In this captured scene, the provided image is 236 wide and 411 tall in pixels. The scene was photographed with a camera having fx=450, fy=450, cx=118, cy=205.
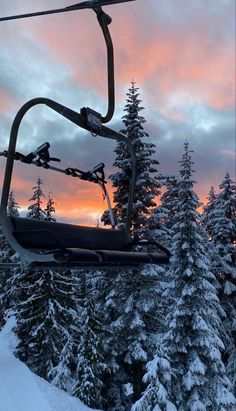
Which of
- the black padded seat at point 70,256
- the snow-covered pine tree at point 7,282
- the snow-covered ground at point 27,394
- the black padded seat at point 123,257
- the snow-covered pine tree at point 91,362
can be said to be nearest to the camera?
the black padded seat at point 70,256

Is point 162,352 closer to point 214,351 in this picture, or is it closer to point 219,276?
point 214,351

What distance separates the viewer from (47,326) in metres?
27.2

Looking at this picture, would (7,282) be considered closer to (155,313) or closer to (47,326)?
(47,326)

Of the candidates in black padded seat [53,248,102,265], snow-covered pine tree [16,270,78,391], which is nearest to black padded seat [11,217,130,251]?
black padded seat [53,248,102,265]

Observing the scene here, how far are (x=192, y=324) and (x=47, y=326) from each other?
10.3 meters

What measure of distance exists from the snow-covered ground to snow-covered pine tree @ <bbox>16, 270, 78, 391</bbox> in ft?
11.7

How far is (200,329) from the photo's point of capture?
803 inches

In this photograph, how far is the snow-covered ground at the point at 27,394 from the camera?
60.4 ft

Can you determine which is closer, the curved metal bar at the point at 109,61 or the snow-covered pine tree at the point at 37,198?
the curved metal bar at the point at 109,61

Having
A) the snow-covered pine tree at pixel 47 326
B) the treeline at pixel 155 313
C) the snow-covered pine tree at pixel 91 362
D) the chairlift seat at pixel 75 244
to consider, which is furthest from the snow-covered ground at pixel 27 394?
the chairlift seat at pixel 75 244

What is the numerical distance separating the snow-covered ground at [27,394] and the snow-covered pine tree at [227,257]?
9.71m

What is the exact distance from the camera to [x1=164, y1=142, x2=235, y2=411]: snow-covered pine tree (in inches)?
774

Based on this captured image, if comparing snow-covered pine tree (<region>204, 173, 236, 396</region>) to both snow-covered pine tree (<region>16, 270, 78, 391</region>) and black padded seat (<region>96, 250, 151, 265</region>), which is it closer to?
snow-covered pine tree (<region>16, 270, 78, 391</region>)

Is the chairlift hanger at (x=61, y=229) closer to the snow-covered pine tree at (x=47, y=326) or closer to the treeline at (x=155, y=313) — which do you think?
the treeline at (x=155, y=313)
